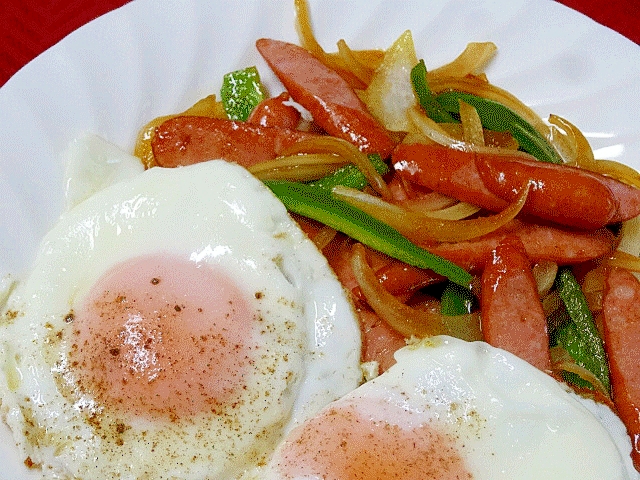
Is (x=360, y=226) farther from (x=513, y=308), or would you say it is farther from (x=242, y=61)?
(x=242, y=61)

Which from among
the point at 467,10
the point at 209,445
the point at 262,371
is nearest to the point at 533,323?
the point at 262,371

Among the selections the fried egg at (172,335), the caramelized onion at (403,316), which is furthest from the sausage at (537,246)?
the fried egg at (172,335)

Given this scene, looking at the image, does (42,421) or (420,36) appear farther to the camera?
(420,36)

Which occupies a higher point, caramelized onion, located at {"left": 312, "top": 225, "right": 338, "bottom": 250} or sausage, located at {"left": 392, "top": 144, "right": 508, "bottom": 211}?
sausage, located at {"left": 392, "top": 144, "right": 508, "bottom": 211}

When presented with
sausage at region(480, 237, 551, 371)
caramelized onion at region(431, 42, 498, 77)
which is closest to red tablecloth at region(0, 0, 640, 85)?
caramelized onion at region(431, 42, 498, 77)

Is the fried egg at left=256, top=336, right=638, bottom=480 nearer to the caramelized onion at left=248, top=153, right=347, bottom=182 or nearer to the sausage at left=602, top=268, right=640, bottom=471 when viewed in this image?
the sausage at left=602, top=268, right=640, bottom=471

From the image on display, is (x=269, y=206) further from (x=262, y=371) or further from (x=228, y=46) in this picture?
(x=228, y=46)

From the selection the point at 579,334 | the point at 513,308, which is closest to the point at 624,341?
the point at 579,334
